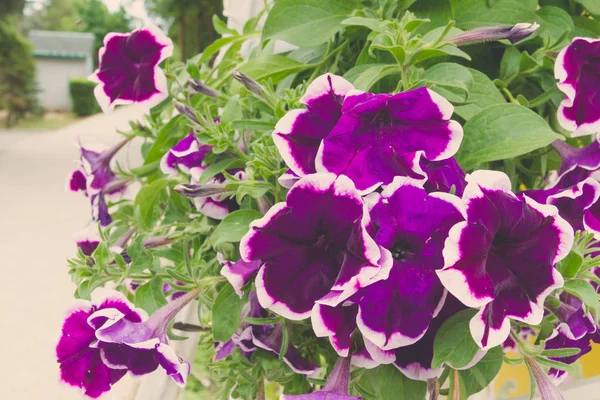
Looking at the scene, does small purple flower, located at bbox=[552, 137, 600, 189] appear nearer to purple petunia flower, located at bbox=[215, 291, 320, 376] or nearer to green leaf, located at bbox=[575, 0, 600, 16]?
green leaf, located at bbox=[575, 0, 600, 16]

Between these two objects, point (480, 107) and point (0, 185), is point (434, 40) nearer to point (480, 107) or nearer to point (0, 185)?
point (480, 107)

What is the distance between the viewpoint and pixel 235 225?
44cm

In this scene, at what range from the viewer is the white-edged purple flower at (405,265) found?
351mm

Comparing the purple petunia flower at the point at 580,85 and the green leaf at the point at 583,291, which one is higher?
the purple petunia flower at the point at 580,85

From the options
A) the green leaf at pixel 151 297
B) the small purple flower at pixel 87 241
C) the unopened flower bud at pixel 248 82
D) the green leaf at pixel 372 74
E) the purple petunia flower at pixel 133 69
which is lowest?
the small purple flower at pixel 87 241

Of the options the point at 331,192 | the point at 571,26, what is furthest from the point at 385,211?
the point at 571,26

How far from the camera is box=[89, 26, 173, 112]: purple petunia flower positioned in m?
0.59

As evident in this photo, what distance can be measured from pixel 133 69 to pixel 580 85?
0.44 m

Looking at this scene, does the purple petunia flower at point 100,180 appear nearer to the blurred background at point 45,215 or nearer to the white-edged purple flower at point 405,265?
the blurred background at point 45,215

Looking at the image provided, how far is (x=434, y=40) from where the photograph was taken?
473 mm

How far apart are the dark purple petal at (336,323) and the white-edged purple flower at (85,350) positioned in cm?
16

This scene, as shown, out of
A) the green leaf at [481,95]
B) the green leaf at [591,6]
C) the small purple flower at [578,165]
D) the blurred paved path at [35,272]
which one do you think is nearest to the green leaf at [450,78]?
the green leaf at [481,95]

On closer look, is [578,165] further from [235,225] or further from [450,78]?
[235,225]

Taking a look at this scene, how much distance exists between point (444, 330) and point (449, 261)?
0.08 metres
